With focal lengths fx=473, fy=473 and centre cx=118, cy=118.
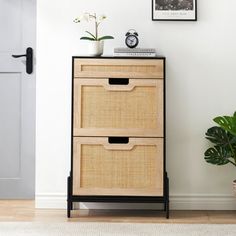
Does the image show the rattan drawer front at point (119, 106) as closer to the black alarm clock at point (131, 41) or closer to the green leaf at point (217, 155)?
the black alarm clock at point (131, 41)

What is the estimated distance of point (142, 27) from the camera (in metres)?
3.40

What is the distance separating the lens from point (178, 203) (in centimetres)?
339

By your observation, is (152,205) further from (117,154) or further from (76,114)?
(76,114)

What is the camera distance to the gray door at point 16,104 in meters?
3.64

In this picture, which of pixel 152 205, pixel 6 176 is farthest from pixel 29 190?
pixel 152 205

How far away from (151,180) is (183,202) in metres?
0.45

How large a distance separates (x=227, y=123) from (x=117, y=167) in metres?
0.78

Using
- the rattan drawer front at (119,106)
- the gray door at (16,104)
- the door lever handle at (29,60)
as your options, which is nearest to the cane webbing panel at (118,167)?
the rattan drawer front at (119,106)

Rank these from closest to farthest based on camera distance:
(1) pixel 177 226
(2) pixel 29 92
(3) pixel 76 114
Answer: (1) pixel 177 226
(3) pixel 76 114
(2) pixel 29 92

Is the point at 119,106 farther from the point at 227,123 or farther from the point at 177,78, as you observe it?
→ the point at 227,123

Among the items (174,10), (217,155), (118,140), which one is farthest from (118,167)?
(174,10)

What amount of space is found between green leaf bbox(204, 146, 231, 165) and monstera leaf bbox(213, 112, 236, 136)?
0.18 meters

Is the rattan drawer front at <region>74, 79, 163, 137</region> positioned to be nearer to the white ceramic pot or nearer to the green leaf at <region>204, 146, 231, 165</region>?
the white ceramic pot

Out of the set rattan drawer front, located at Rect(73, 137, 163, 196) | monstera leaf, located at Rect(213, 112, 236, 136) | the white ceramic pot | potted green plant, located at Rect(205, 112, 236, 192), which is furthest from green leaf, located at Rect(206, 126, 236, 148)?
the white ceramic pot
